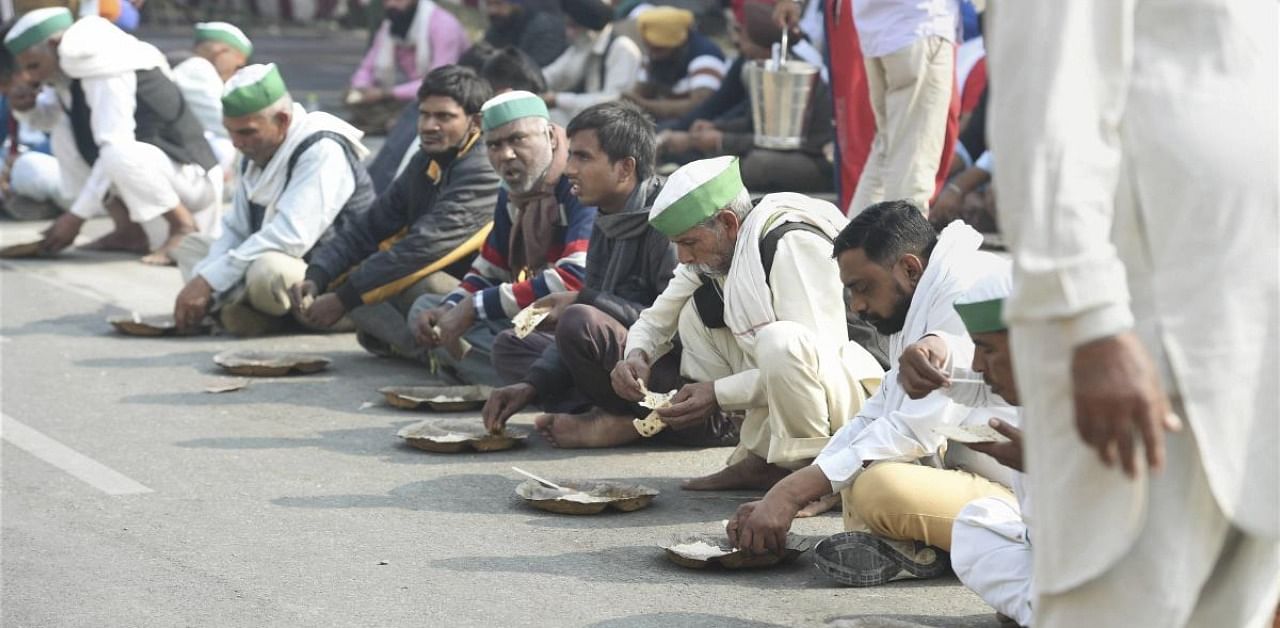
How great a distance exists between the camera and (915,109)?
24.2ft

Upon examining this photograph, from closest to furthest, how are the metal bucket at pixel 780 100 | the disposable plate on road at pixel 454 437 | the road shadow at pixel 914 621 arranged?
the road shadow at pixel 914 621 → the disposable plate on road at pixel 454 437 → the metal bucket at pixel 780 100

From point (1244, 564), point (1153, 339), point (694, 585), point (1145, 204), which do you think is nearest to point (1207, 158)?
point (1145, 204)

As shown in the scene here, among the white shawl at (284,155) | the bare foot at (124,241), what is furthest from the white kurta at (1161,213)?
the bare foot at (124,241)

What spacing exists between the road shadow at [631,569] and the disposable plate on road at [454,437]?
1217mm

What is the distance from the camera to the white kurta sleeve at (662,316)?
556 centimetres

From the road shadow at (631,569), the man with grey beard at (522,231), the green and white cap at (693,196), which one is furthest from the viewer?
the man with grey beard at (522,231)

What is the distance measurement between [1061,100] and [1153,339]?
35 centimetres

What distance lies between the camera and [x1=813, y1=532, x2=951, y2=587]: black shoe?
4324 millimetres

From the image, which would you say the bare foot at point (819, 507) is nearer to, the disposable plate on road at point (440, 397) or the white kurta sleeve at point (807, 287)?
the white kurta sleeve at point (807, 287)

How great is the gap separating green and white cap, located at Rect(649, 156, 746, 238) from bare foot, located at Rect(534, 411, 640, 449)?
95cm

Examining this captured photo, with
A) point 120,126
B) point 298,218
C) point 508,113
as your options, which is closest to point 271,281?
point 298,218

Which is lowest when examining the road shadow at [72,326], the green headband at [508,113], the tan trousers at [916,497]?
the road shadow at [72,326]

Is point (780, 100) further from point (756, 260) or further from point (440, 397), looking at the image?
point (756, 260)

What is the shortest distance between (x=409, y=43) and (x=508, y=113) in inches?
289
